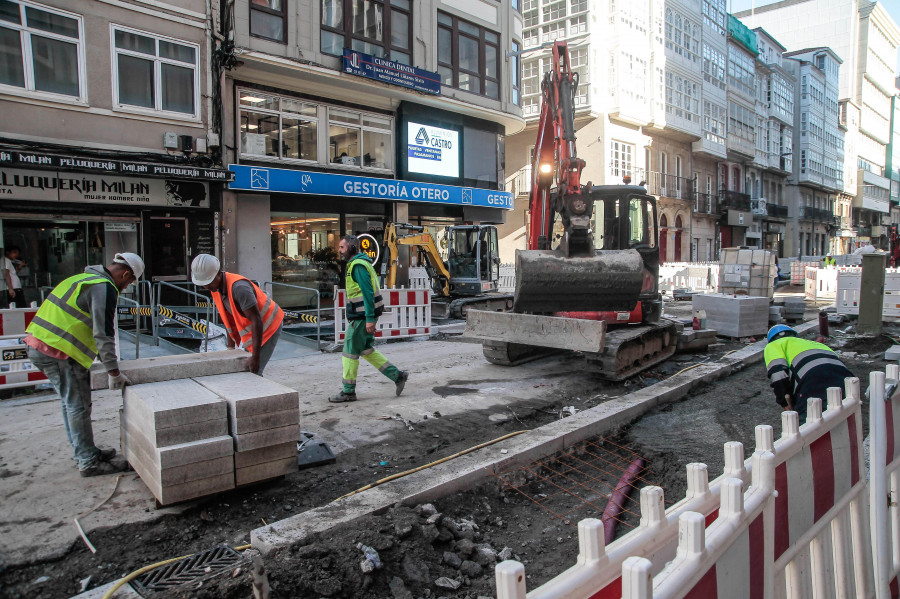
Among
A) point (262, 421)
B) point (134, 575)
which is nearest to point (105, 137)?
point (262, 421)

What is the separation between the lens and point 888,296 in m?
14.5

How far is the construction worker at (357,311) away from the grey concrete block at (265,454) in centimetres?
241

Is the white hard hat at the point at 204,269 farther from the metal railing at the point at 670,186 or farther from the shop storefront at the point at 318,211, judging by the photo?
the metal railing at the point at 670,186

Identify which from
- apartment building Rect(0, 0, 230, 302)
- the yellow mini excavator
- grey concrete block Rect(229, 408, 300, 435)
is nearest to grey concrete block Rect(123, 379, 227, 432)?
grey concrete block Rect(229, 408, 300, 435)

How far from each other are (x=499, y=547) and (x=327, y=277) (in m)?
15.8

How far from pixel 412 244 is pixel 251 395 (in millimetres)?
11967

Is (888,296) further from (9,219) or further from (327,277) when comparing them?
(9,219)

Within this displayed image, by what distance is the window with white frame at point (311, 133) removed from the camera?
54.5 feet

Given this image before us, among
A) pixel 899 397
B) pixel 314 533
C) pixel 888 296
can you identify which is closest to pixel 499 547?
pixel 314 533

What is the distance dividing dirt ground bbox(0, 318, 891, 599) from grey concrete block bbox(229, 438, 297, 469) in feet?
0.99

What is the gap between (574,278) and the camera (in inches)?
313

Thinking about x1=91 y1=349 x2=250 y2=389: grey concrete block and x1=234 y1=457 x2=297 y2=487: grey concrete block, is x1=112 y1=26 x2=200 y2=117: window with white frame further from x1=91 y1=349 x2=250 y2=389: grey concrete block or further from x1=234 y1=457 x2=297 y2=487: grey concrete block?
x1=234 y1=457 x2=297 y2=487: grey concrete block

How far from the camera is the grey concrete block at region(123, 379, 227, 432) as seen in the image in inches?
150

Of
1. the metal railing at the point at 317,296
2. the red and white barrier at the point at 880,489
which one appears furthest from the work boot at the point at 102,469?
the metal railing at the point at 317,296
